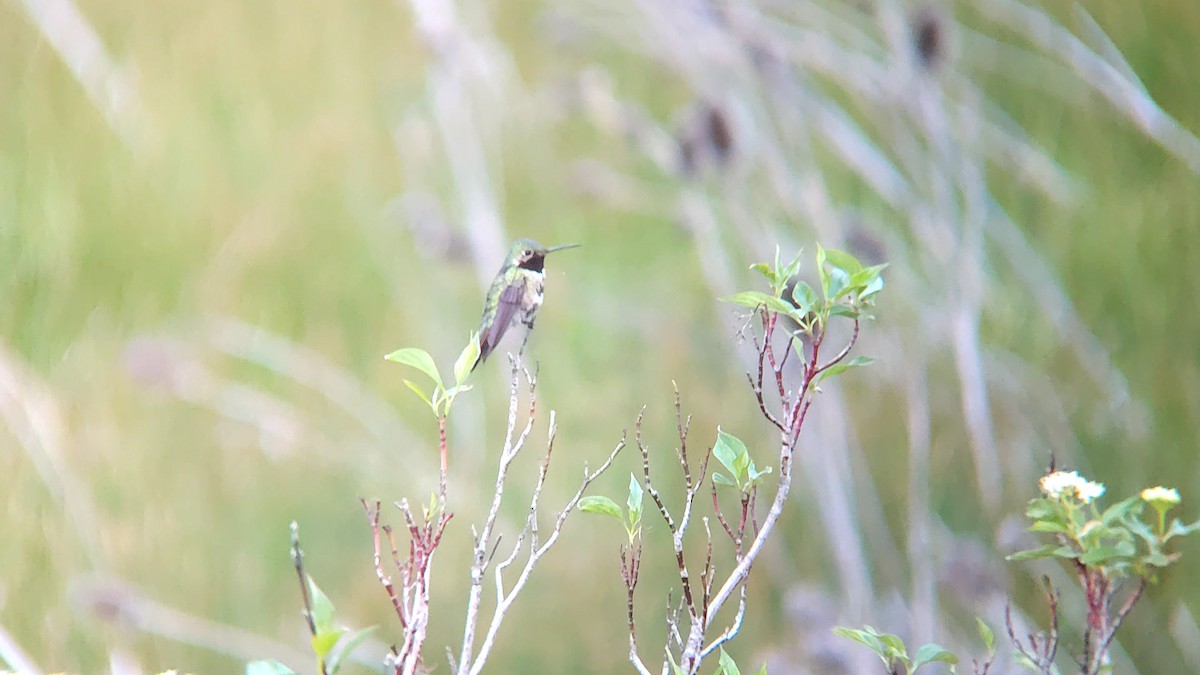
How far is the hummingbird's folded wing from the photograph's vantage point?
0.84m

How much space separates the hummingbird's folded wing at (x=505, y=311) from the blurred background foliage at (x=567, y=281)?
48cm

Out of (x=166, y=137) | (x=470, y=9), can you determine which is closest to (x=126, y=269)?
(x=166, y=137)

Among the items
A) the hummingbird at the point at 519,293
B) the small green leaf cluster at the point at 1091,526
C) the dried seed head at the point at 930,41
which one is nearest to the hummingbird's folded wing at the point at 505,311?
the hummingbird at the point at 519,293

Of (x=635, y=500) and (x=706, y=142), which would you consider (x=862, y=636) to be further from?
(x=706, y=142)

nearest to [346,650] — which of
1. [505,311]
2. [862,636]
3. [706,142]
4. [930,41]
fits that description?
[862,636]

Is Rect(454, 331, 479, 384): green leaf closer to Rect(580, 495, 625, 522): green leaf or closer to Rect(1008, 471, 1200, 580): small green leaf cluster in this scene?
Rect(580, 495, 625, 522): green leaf

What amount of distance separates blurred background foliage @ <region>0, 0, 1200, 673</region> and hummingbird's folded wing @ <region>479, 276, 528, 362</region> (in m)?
0.48

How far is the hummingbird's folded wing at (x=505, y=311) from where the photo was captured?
84 centimetres

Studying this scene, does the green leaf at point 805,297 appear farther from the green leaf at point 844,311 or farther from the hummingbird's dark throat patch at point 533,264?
the hummingbird's dark throat patch at point 533,264

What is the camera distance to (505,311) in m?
0.85

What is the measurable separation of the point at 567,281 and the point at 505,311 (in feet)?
1.93

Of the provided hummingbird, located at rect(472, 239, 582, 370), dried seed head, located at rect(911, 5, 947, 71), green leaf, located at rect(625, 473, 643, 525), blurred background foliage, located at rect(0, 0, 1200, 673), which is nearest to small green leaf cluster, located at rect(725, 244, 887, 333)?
green leaf, located at rect(625, 473, 643, 525)

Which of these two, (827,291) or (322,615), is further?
(827,291)

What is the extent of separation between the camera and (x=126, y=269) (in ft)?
4.59
